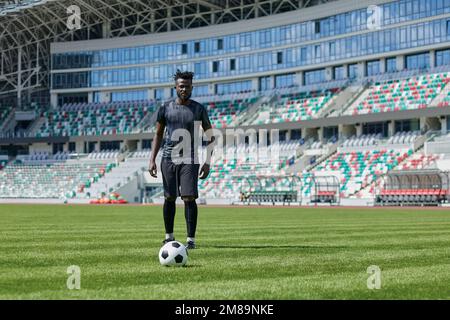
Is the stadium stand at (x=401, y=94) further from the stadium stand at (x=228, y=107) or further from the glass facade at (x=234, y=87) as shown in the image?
the glass facade at (x=234, y=87)

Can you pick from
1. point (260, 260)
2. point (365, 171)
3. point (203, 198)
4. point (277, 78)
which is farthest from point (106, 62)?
point (260, 260)

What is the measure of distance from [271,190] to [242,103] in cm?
1963

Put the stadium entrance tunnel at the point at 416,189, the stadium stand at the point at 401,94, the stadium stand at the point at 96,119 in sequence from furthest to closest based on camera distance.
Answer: the stadium stand at the point at 96,119, the stadium stand at the point at 401,94, the stadium entrance tunnel at the point at 416,189

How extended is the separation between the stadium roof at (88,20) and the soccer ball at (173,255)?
70307 millimetres

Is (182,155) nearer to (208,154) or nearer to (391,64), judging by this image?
(208,154)

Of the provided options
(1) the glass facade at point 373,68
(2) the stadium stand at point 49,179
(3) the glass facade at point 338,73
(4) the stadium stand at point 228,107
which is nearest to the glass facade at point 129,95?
(4) the stadium stand at point 228,107

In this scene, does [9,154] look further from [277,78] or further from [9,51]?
[277,78]

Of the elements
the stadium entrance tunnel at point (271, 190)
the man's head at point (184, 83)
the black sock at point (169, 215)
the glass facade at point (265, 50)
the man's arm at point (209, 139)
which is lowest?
the stadium entrance tunnel at point (271, 190)

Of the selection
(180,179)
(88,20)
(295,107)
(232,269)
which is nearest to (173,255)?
(232,269)

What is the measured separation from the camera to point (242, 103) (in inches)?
3118

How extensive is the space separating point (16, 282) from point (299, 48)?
70.9 meters

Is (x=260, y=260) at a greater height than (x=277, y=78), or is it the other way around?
(x=277, y=78)

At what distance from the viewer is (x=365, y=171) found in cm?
5769

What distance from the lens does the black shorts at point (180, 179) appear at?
11539mm
